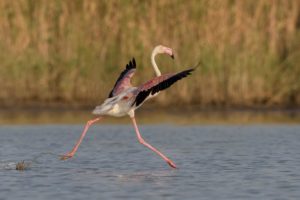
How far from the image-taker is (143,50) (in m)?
17.8

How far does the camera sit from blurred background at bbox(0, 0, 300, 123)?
1767 centimetres

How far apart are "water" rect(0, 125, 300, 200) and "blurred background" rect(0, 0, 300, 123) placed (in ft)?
4.81

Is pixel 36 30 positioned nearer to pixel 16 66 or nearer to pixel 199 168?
pixel 16 66

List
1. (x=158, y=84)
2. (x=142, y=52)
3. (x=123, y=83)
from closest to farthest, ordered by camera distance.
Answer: (x=158, y=84) → (x=123, y=83) → (x=142, y=52)

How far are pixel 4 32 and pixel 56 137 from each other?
3816mm

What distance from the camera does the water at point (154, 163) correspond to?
9.71 meters

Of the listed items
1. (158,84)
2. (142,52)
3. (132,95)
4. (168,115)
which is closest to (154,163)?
(132,95)

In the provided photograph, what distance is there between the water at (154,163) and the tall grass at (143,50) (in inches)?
59.8

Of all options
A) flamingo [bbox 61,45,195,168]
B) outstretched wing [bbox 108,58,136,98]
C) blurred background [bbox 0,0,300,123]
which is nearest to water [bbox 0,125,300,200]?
A: flamingo [bbox 61,45,195,168]

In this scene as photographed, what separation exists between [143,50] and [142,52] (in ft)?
0.14

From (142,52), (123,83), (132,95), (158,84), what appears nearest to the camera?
(158,84)

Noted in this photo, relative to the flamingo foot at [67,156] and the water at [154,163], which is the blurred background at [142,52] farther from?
the flamingo foot at [67,156]

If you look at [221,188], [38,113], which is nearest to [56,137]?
[38,113]

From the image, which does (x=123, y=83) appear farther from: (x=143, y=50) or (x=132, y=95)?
(x=143, y=50)
